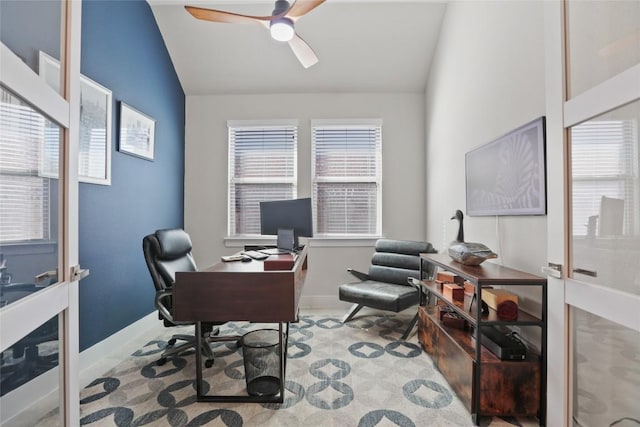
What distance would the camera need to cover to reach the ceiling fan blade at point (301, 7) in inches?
74.7

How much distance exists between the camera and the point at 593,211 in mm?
1195

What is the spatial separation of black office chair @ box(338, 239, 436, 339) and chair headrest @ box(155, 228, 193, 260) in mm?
1553

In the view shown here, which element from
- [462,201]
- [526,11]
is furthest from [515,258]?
[526,11]

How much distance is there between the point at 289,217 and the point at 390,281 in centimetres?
139

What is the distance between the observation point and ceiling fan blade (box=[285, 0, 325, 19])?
1.90 meters

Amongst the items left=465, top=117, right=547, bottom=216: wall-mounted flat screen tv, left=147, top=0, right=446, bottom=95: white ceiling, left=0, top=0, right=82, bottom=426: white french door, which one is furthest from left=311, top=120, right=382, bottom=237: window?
left=0, top=0, right=82, bottom=426: white french door

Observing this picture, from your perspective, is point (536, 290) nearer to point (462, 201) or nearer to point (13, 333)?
point (462, 201)

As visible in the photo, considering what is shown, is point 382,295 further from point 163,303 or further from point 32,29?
point 32,29

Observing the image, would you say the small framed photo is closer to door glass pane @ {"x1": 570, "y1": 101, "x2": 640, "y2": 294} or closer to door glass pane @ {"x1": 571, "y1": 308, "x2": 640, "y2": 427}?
door glass pane @ {"x1": 570, "y1": 101, "x2": 640, "y2": 294}

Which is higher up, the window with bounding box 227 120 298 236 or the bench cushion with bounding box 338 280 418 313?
the window with bounding box 227 120 298 236

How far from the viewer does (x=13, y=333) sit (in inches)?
33.0

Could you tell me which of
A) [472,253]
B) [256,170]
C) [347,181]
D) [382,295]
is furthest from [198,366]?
[347,181]

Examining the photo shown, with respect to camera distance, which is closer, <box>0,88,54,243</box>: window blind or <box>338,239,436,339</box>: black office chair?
<box>0,88,54,243</box>: window blind

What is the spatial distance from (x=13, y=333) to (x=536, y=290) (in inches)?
90.9
